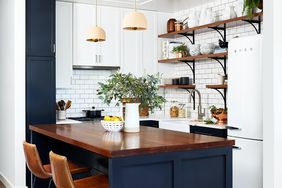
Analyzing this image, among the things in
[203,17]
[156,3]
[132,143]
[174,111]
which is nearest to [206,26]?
[203,17]

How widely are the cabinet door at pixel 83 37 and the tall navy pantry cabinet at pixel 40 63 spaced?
2.36 feet

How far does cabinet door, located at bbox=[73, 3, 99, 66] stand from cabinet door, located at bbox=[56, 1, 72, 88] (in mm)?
101

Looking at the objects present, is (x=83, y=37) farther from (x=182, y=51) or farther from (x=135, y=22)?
(x=135, y=22)

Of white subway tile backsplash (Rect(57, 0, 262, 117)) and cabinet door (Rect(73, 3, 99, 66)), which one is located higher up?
cabinet door (Rect(73, 3, 99, 66))

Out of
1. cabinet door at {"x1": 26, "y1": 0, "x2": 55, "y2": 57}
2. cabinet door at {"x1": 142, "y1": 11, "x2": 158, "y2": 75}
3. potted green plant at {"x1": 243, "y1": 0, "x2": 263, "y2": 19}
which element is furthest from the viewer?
cabinet door at {"x1": 142, "y1": 11, "x2": 158, "y2": 75}

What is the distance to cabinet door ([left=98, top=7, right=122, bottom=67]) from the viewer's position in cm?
594

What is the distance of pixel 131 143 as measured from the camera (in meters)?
2.71

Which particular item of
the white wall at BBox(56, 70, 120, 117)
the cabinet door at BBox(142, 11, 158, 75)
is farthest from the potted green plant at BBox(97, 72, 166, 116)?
the cabinet door at BBox(142, 11, 158, 75)

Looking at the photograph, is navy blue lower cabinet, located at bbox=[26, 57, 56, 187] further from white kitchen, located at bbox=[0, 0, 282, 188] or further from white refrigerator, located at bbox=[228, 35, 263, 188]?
white refrigerator, located at bbox=[228, 35, 263, 188]
